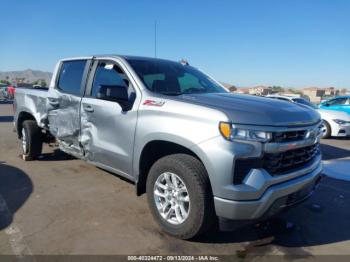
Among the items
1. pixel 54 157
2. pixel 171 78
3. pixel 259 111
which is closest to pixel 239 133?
pixel 259 111

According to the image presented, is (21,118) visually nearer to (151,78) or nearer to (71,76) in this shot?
(71,76)

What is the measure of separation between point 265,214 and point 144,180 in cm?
152

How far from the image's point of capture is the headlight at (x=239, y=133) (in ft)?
9.63

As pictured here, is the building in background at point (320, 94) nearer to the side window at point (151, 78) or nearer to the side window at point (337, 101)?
the side window at point (337, 101)

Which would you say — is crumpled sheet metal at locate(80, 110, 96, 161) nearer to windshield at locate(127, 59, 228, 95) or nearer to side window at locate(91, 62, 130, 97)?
side window at locate(91, 62, 130, 97)

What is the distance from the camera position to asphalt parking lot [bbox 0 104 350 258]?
130 inches

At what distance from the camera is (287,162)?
10.6 ft

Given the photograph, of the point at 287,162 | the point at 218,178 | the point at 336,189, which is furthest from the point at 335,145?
the point at 218,178

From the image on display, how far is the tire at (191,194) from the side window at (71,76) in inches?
88.5

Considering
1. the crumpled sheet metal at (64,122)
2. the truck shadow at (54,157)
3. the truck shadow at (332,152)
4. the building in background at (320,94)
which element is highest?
the crumpled sheet metal at (64,122)

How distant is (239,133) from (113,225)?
188 cm

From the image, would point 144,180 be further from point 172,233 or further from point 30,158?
point 30,158

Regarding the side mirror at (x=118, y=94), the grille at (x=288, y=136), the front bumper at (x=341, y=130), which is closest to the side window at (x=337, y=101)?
the front bumper at (x=341, y=130)

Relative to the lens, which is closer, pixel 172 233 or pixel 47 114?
pixel 172 233
